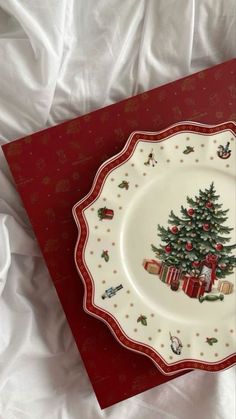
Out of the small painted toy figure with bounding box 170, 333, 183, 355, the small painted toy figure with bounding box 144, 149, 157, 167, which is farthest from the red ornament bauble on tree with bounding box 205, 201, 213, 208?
the small painted toy figure with bounding box 170, 333, 183, 355

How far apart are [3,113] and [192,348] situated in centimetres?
46

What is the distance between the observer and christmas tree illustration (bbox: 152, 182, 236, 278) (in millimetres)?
729

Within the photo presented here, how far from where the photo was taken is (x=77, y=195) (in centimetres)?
73

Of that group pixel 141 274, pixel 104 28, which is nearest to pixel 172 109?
pixel 104 28

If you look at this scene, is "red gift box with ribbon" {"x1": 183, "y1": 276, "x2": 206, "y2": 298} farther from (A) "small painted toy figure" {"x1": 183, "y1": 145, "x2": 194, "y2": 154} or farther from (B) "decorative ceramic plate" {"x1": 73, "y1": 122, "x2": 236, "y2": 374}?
(A) "small painted toy figure" {"x1": 183, "y1": 145, "x2": 194, "y2": 154}

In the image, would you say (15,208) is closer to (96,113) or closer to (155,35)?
(96,113)

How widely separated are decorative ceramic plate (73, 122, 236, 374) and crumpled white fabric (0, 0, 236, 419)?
0.10m

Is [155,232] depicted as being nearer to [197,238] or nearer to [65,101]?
[197,238]

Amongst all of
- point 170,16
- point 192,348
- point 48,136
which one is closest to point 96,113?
point 48,136

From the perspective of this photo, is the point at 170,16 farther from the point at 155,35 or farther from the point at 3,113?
the point at 3,113

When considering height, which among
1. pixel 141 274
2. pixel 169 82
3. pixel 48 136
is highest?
pixel 169 82

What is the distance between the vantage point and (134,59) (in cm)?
77

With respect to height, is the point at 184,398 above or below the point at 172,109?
below

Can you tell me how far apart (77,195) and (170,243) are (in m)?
0.16
